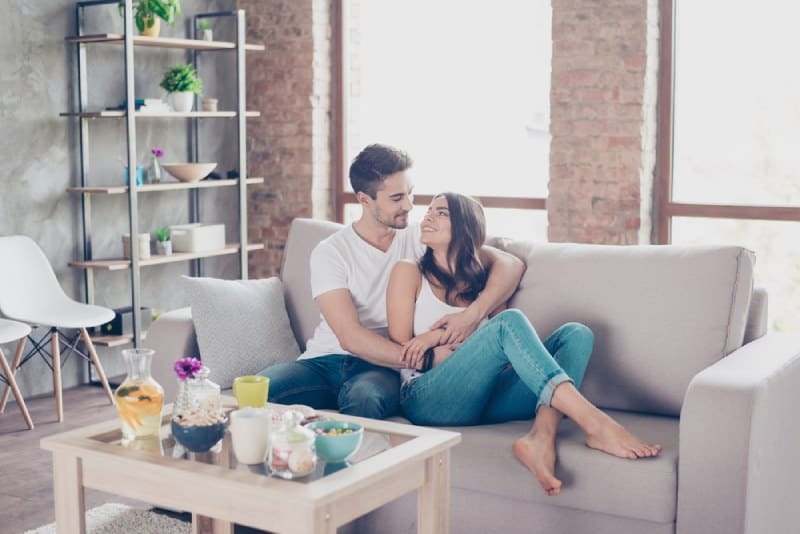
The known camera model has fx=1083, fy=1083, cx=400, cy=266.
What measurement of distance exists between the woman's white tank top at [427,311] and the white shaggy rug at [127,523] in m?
0.91

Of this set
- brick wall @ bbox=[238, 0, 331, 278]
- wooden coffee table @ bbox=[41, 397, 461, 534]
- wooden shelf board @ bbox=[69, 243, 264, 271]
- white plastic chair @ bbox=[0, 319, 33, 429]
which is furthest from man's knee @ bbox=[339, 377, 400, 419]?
brick wall @ bbox=[238, 0, 331, 278]

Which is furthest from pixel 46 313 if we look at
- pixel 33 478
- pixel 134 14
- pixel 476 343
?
pixel 476 343

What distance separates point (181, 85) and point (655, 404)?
10.8 ft

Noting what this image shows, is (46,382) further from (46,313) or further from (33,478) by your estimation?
(33,478)

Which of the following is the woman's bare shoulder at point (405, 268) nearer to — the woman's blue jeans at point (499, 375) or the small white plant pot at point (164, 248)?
the woman's blue jeans at point (499, 375)

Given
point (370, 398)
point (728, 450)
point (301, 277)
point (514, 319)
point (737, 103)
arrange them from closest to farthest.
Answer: point (728, 450) < point (514, 319) < point (370, 398) < point (301, 277) < point (737, 103)

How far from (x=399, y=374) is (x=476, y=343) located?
1.18 feet

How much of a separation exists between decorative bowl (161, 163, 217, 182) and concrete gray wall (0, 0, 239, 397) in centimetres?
28

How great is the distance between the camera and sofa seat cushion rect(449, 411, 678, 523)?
261 centimetres

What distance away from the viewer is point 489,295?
3.17m

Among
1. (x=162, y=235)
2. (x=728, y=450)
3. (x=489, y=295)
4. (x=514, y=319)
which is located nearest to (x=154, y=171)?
(x=162, y=235)

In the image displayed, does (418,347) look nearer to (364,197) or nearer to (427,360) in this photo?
(427,360)

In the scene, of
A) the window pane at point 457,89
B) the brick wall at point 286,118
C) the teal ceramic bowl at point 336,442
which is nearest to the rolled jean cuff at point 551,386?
the teal ceramic bowl at point 336,442

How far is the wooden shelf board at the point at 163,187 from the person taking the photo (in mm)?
5051
